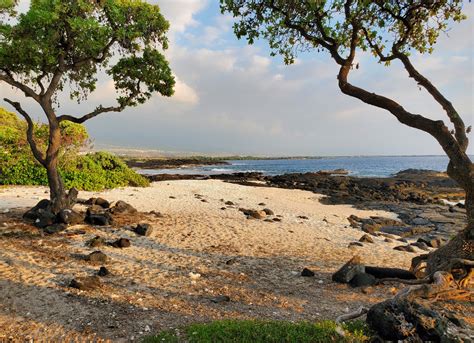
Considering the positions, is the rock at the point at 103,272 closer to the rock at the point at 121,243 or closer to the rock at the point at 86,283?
the rock at the point at 86,283

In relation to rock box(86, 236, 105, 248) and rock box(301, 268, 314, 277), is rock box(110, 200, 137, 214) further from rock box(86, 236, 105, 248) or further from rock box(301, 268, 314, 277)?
rock box(301, 268, 314, 277)

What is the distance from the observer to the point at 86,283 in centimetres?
905

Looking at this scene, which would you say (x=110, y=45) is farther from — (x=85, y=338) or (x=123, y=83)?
(x=85, y=338)

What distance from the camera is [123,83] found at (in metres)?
17.9

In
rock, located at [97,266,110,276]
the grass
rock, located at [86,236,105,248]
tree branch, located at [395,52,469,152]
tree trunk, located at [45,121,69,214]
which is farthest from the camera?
tree trunk, located at [45,121,69,214]

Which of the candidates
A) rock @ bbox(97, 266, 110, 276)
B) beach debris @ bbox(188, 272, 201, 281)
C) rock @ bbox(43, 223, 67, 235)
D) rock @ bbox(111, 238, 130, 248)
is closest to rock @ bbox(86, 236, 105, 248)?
Answer: rock @ bbox(111, 238, 130, 248)

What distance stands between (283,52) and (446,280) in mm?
9570

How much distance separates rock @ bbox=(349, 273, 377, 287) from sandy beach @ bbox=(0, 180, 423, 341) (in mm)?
251

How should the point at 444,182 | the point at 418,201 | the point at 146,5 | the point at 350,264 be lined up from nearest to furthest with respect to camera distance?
1. the point at 350,264
2. the point at 146,5
3. the point at 418,201
4. the point at 444,182

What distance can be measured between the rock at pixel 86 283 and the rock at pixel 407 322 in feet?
22.5

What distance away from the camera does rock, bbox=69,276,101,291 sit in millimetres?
8914

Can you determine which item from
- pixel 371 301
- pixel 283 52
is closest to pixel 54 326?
pixel 371 301

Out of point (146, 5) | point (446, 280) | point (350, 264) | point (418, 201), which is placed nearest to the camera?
point (446, 280)

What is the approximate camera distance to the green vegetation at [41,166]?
90.4 ft
